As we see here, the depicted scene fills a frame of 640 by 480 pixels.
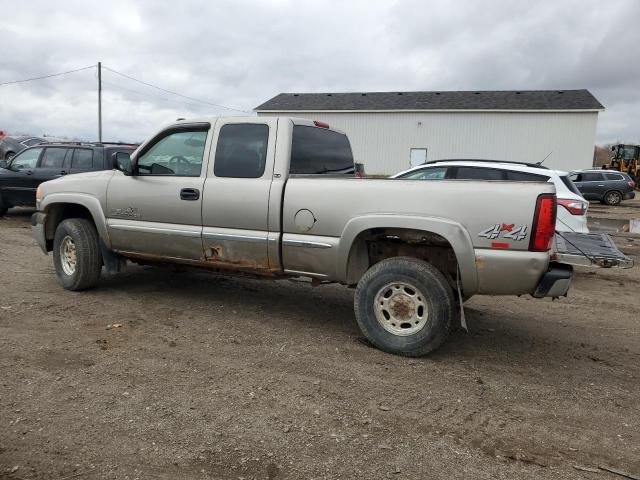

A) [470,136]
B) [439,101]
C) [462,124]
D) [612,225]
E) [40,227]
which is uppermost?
[439,101]

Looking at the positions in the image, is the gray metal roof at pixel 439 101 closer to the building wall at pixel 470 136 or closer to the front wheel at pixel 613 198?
the building wall at pixel 470 136

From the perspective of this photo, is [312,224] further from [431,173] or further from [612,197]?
[612,197]

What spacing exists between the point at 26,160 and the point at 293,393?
10592 mm

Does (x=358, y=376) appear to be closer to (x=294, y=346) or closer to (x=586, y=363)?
(x=294, y=346)

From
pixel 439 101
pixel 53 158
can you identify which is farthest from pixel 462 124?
pixel 53 158

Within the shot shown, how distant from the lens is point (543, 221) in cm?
370

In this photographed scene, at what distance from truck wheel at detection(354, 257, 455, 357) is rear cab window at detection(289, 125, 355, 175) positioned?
125 centimetres

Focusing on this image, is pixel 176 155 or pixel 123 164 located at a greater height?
pixel 176 155

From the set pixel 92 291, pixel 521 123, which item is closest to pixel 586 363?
pixel 92 291

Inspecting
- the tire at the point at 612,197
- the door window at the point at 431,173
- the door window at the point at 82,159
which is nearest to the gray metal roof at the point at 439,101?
the tire at the point at 612,197

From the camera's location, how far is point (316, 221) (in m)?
4.42

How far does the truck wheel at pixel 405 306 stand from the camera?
4062 mm

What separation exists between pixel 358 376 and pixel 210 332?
5.17ft

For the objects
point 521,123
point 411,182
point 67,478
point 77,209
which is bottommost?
point 67,478
